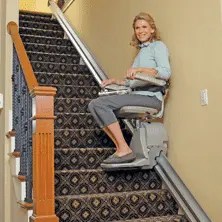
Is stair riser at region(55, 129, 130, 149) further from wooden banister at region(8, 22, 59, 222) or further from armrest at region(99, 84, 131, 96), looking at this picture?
wooden banister at region(8, 22, 59, 222)

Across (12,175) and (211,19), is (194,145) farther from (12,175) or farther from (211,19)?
(12,175)

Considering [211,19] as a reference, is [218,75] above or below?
below

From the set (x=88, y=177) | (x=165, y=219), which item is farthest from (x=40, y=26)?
(x=165, y=219)

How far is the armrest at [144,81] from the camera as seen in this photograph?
302cm

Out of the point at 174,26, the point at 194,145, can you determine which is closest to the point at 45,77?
the point at 174,26

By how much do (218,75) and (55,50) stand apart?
2898 millimetres

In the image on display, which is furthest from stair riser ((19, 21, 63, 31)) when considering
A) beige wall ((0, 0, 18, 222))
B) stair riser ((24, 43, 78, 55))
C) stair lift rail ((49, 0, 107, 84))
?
beige wall ((0, 0, 18, 222))

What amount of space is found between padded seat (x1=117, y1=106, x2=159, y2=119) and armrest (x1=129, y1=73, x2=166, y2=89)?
0.60 ft

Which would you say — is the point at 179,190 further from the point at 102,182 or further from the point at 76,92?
the point at 76,92

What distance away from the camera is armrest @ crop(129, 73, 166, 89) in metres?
3.02

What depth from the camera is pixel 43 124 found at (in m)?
2.54

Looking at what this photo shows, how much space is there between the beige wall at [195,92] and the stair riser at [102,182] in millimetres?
262

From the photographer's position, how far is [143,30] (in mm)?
3283

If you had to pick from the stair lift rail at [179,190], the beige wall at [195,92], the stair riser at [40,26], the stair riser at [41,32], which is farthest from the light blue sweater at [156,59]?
the stair riser at [40,26]
